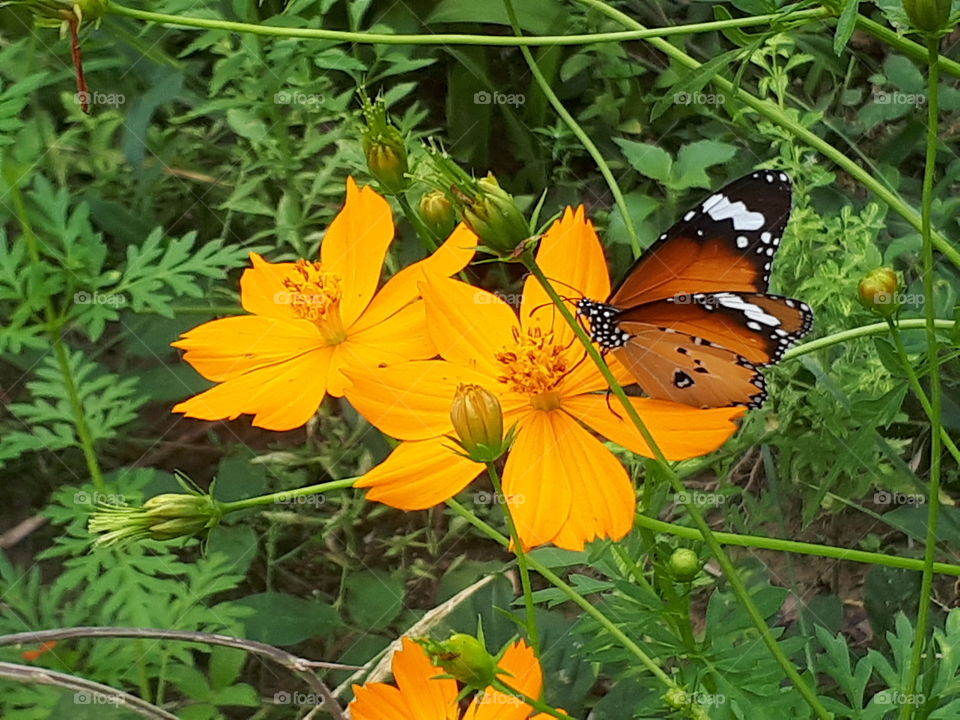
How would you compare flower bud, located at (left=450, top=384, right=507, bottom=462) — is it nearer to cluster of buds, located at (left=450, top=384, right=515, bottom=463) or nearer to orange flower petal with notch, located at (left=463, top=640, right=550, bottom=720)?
cluster of buds, located at (left=450, top=384, right=515, bottom=463)

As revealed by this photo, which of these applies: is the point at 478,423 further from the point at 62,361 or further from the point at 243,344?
the point at 62,361

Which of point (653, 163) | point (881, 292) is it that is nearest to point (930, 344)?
point (881, 292)

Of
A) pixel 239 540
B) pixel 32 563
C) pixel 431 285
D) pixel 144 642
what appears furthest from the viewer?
pixel 32 563

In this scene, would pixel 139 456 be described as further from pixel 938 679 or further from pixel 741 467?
pixel 938 679

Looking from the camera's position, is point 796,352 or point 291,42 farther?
point 291,42

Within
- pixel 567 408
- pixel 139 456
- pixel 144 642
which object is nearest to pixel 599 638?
pixel 567 408

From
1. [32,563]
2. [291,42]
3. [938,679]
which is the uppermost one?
[291,42]

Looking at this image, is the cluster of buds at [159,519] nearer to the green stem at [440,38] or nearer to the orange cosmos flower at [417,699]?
the orange cosmos flower at [417,699]
